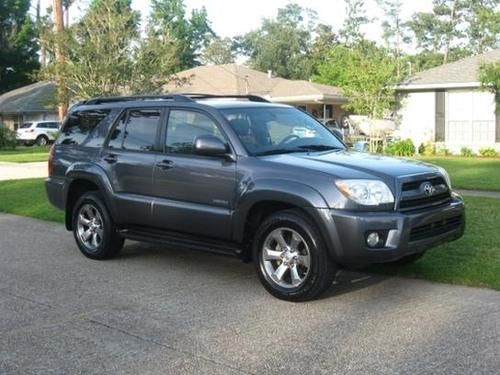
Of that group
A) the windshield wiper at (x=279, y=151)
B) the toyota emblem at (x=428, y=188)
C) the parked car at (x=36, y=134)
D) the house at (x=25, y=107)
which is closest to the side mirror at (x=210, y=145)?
the windshield wiper at (x=279, y=151)

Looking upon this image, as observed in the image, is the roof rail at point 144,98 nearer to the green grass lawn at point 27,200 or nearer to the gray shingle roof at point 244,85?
the green grass lawn at point 27,200

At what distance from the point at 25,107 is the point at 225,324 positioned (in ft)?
163

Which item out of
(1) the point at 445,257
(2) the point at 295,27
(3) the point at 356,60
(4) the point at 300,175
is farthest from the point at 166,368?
(2) the point at 295,27

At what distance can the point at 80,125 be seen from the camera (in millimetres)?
8672

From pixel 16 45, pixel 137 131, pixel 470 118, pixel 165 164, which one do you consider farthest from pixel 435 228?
pixel 16 45

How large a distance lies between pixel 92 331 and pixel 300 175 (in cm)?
219

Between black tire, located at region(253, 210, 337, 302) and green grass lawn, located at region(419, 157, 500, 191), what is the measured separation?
833cm

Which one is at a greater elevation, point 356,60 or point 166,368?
point 356,60

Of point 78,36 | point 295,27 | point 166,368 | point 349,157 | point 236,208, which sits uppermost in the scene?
point 295,27

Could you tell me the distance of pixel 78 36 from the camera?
25.9 m

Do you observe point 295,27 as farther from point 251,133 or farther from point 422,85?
point 251,133

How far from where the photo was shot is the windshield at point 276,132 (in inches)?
269

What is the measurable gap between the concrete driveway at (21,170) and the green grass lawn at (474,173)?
11304 mm

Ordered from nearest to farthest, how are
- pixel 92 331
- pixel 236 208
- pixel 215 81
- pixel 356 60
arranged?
1. pixel 92 331
2. pixel 236 208
3. pixel 356 60
4. pixel 215 81
